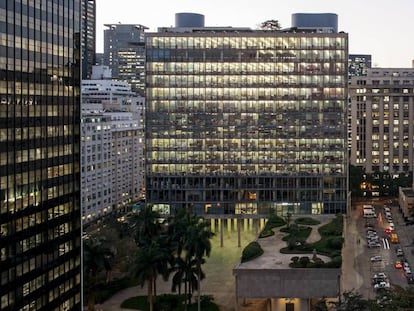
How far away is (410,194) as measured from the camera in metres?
155

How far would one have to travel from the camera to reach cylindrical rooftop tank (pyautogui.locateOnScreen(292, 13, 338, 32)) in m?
182

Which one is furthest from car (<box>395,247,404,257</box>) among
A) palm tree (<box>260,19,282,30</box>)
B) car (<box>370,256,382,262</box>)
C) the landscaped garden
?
palm tree (<box>260,19,282,30</box>)

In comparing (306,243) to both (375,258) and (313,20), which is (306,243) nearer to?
(375,258)

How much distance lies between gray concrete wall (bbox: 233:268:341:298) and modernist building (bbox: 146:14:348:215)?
65.1 m

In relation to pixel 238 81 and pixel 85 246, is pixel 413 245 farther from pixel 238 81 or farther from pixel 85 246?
pixel 85 246

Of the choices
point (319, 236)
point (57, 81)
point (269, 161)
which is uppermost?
point (57, 81)

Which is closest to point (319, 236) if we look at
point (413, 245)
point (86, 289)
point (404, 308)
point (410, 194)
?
point (413, 245)

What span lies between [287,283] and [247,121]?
233ft

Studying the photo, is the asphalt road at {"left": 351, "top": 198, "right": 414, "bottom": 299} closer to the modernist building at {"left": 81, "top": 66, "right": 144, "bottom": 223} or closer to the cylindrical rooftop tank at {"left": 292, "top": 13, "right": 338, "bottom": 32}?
the cylindrical rooftop tank at {"left": 292, "top": 13, "right": 338, "bottom": 32}

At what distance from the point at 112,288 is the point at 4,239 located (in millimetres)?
29641

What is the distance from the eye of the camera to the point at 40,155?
253ft

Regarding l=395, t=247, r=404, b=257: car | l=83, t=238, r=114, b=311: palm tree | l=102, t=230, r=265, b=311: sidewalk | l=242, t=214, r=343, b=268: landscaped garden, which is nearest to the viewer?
l=83, t=238, r=114, b=311: palm tree

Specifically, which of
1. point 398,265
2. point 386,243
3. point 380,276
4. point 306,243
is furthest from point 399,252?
point 306,243

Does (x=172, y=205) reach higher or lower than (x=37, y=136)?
lower
